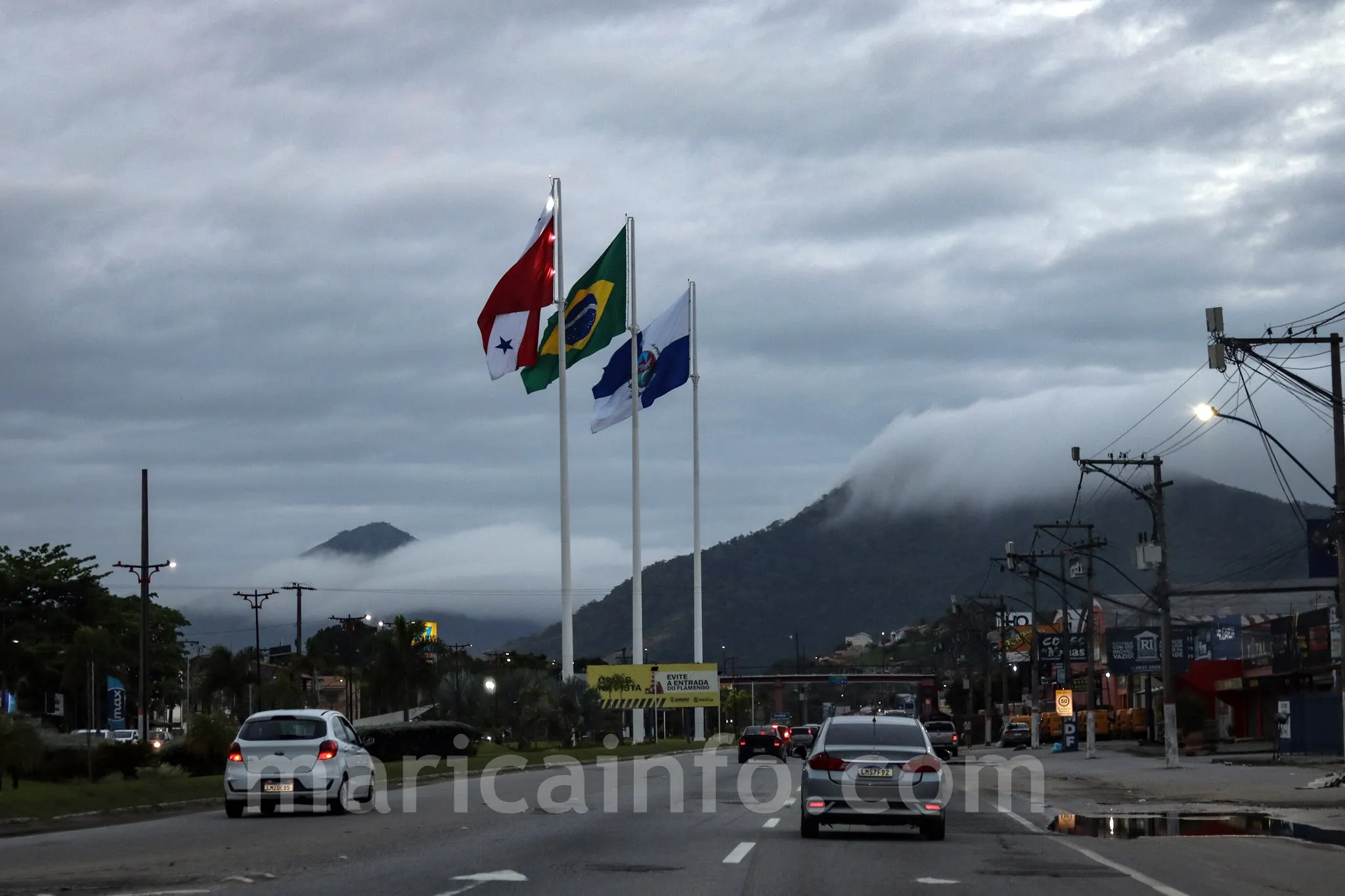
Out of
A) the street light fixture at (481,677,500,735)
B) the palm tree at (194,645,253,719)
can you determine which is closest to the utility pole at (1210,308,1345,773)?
the street light fixture at (481,677,500,735)

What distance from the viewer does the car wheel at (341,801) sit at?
25578mm

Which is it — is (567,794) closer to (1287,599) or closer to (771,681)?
(1287,599)

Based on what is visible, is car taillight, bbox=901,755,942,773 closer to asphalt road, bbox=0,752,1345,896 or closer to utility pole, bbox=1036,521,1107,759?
asphalt road, bbox=0,752,1345,896

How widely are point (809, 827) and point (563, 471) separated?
43.9 metres

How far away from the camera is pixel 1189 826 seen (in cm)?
2403

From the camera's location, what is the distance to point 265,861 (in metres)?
16.8

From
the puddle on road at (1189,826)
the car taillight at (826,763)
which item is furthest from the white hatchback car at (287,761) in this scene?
the puddle on road at (1189,826)

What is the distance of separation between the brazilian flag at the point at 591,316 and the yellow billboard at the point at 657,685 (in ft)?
105

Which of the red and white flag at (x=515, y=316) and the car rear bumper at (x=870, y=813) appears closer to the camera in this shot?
the car rear bumper at (x=870, y=813)

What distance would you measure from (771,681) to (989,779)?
110206mm

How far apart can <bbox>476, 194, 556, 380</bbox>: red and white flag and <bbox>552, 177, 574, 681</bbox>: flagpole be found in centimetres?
208

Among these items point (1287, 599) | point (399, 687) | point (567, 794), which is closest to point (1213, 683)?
point (1287, 599)

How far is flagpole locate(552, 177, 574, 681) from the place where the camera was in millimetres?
58688

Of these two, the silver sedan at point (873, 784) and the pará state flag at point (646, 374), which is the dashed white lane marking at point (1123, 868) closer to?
the silver sedan at point (873, 784)
